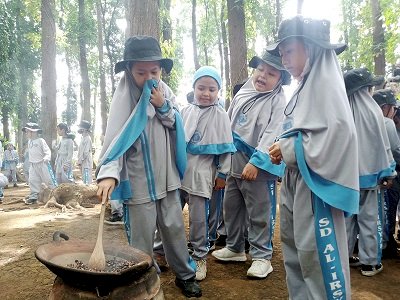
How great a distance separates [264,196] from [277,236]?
1656 millimetres

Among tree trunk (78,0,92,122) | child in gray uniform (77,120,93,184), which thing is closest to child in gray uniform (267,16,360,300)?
child in gray uniform (77,120,93,184)

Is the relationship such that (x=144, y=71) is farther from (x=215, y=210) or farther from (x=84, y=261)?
(x=215, y=210)

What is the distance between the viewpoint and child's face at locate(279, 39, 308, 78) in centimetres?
224

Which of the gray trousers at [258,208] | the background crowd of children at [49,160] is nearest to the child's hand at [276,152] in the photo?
the gray trousers at [258,208]

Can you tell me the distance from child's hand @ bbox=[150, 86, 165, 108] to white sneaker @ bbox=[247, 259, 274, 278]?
186cm

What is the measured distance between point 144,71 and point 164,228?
1.27 metres

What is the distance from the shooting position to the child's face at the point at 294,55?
7.34 feet

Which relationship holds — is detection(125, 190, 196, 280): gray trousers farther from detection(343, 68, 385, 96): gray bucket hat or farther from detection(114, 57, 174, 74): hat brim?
detection(343, 68, 385, 96): gray bucket hat

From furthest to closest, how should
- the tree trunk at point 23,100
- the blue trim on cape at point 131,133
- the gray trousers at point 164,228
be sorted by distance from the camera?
the tree trunk at point 23,100 < the gray trousers at point 164,228 < the blue trim on cape at point 131,133

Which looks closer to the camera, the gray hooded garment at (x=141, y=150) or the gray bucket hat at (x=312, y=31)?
the gray bucket hat at (x=312, y=31)

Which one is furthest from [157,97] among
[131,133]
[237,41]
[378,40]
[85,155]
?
[85,155]

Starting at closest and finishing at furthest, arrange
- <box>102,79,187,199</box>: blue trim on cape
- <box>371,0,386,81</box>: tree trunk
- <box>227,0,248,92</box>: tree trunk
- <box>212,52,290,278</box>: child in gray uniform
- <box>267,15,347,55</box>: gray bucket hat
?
<box>267,15,347,55</box>: gray bucket hat < <box>102,79,187,199</box>: blue trim on cape < <box>212,52,290,278</box>: child in gray uniform < <box>227,0,248,92</box>: tree trunk < <box>371,0,386,81</box>: tree trunk

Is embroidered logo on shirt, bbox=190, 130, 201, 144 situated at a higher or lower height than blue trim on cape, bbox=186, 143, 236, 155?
higher

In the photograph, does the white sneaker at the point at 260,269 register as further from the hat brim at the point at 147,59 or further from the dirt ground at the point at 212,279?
the hat brim at the point at 147,59
